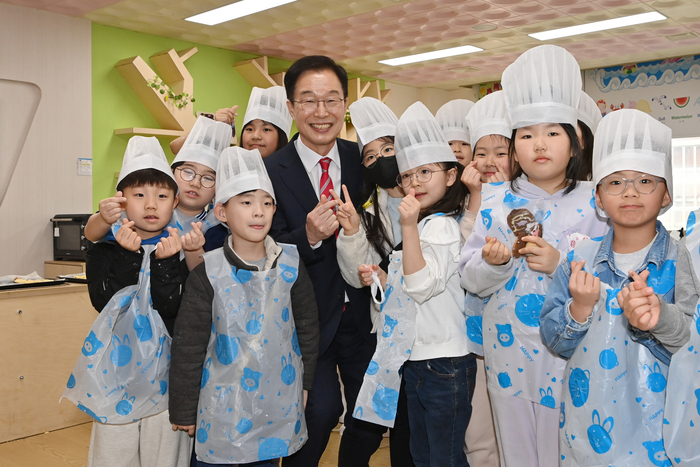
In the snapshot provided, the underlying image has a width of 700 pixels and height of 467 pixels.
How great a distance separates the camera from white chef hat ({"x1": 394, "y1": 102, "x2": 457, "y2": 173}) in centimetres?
190

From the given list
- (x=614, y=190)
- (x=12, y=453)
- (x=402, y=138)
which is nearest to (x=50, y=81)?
(x=12, y=453)

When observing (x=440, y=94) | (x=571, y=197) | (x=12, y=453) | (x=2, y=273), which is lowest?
(x=12, y=453)

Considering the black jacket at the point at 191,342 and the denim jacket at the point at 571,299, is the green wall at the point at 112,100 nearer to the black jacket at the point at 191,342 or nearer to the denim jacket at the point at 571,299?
the black jacket at the point at 191,342

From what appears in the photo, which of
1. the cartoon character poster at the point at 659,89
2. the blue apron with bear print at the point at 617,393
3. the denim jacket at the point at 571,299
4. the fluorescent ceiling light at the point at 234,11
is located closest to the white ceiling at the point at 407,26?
the fluorescent ceiling light at the point at 234,11

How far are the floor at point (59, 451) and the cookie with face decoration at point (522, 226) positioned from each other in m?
1.73

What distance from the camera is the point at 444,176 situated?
6.35ft

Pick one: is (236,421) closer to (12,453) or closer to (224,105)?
(12,453)

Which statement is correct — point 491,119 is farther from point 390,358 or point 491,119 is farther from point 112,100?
point 112,100

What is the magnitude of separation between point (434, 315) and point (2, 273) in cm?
423

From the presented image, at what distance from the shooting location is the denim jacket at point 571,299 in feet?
4.46

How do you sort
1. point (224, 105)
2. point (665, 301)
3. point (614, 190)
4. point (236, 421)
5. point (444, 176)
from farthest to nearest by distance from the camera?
point (224, 105)
point (444, 176)
point (236, 421)
point (614, 190)
point (665, 301)

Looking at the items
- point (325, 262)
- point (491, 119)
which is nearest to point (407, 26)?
point (491, 119)

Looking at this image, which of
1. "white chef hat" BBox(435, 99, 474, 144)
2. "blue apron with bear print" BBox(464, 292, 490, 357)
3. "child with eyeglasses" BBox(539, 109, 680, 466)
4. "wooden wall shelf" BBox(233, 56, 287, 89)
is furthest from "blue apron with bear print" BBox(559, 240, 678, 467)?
"wooden wall shelf" BBox(233, 56, 287, 89)

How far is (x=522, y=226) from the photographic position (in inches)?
65.4
